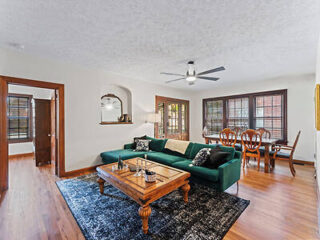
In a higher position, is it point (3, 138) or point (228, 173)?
point (3, 138)

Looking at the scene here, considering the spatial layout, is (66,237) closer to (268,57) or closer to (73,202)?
(73,202)

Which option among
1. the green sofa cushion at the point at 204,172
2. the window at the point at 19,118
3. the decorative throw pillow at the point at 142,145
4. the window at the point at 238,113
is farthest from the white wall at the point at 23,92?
the window at the point at 238,113

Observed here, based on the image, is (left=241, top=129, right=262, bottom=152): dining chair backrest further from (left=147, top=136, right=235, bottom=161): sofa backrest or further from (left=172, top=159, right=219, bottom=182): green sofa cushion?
(left=172, top=159, right=219, bottom=182): green sofa cushion

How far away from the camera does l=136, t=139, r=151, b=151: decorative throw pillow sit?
14.2 ft

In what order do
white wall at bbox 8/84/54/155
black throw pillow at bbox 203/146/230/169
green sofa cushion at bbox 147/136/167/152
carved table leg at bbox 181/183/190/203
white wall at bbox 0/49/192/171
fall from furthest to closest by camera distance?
white wall at bbox 8/84/54/155, green sofa cushion at bbox 147/136/167/152, white wall at bbox 0/49/192/171, black throw pillow at bbox 203/146/230/169, carved table leg at bbox 181/183/190/203

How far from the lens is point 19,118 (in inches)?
227

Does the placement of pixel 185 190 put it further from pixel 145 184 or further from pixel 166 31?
pixel 166 31

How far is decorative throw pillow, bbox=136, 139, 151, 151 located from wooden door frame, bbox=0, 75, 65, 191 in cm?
184

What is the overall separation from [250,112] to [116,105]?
4.72 meters

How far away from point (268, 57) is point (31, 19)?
13.9 ft

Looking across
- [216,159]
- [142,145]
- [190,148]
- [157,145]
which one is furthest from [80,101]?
[216,159]

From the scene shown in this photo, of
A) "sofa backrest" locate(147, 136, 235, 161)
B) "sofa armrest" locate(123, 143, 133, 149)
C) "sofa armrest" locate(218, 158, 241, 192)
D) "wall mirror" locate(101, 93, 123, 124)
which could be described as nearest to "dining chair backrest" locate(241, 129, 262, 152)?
"sofa backrest" locate(147, 136, 235, 161)

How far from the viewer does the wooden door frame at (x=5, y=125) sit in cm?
280

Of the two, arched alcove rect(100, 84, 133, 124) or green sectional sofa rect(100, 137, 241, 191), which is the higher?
arched alcove rect(100, 84, 133, 124)
